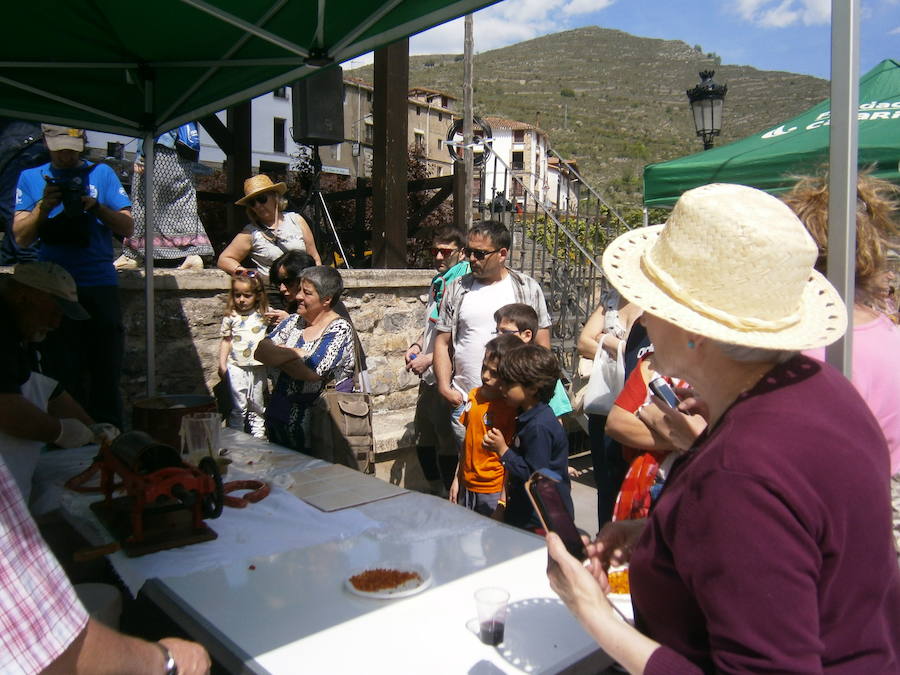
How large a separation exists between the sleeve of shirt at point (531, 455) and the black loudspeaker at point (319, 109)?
171 inches

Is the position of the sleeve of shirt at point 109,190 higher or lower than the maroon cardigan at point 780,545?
higher

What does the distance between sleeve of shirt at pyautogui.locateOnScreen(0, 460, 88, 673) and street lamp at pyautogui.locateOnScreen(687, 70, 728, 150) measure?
7621 mm

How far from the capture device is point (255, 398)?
431 cm

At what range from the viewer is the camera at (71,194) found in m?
3.59

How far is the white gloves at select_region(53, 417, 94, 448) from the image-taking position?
2789 millimetres

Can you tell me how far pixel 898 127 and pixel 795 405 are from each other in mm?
3888

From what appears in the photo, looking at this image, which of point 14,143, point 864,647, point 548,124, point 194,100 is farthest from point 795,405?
point 548,124

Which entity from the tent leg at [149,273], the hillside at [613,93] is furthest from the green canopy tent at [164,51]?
the hillside at [613,93]

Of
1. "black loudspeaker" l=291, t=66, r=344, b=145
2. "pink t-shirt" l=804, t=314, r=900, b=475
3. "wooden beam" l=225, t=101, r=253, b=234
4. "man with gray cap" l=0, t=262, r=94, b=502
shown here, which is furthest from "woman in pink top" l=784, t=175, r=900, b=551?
"wooden beam" l=225, t=101, r=253, b=234

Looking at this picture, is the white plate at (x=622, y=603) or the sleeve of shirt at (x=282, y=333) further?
the sleeve of shirt at (x=282, y=333)

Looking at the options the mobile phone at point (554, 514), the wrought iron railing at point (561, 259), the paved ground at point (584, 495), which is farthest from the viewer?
the wrought iron railing at point (561, 259)

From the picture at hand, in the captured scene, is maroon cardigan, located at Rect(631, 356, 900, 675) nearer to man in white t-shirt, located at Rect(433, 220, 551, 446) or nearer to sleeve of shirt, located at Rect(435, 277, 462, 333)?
man in white t-shirt, located at Rect(433, 220, 551, 446)

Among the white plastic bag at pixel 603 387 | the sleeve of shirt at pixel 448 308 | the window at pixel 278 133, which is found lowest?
the white plastic bag at pixel 603 387

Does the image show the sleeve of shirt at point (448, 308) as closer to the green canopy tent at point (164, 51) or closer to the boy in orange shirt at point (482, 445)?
the boy in orange shirt at point (482, 445)
